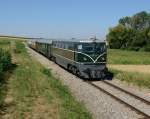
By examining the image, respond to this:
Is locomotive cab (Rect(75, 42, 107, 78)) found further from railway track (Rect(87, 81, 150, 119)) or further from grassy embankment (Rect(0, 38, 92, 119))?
grassy embankment (Rect(0, 38, 92, 119))

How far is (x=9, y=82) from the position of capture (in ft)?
73.7

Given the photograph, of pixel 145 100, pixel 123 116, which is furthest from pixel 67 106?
pixel 145 100

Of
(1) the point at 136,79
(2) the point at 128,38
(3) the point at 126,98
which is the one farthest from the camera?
(2) the point at 128,38

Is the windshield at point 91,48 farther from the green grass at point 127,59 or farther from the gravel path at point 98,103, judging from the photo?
the green grass at point 127,59

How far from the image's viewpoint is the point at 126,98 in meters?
18.6

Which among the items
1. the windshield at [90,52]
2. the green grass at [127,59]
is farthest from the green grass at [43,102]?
the green grass at [127,59]

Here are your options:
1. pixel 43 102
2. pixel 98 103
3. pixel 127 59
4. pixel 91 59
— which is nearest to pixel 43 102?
pixel 43 102

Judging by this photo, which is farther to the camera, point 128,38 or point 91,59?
point 128,38

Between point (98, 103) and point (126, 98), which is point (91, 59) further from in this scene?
point (98, 103)

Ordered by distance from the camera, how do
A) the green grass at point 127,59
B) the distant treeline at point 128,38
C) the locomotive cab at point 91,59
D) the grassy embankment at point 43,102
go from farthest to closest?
the distant treeline at point 128,38, the green grass at point 127,59, the locomotive cab at point 91,59, the grassy embankment at point 43,102

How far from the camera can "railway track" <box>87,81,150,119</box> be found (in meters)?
15.7

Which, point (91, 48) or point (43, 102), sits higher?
point (91, 48)

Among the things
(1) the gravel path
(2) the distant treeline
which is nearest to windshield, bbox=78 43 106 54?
(1) the gravel path

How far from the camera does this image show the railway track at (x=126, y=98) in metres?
15.7
